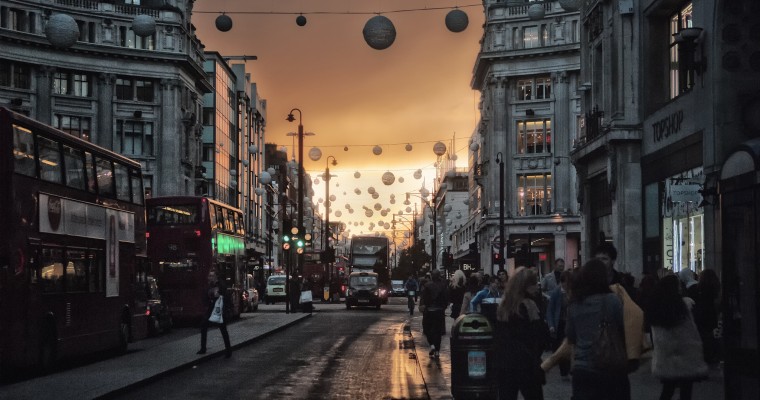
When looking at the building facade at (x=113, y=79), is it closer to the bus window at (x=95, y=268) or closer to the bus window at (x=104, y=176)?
the bus window at (x=104, y=176)

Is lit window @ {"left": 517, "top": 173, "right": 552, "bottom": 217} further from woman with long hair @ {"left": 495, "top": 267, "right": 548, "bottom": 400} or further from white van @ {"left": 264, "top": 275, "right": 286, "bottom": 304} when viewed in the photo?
woman with long hair @ {"left": 495, "top": 267, "right": 548, "bottom": 400}

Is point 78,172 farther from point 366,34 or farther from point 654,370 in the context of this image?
point 654,370

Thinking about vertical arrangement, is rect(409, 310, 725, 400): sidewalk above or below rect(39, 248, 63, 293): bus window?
below

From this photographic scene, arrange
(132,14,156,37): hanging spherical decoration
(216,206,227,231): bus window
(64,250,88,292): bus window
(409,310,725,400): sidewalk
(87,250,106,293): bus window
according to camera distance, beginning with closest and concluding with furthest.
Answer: (409,310,725,400): sidewalk
(64,250,88,292): bus window
(87,250,106,293): bus window
(132,14,156,37): hanging spherical decoration
(216,206,227,231): bus window

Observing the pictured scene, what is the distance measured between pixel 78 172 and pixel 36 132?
2294mm

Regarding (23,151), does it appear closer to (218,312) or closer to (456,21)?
(218,312)

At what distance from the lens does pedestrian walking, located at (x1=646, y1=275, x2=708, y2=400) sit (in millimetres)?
11336

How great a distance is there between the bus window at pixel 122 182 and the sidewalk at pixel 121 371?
346cm

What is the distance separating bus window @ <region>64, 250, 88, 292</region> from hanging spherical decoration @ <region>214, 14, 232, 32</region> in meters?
6.87

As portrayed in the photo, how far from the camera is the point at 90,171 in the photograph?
22.7 metres

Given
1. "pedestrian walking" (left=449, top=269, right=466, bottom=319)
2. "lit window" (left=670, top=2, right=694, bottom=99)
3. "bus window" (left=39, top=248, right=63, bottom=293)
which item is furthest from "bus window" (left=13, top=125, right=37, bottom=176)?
"lit window" (left=670, top=2, right=694, bottom=99)

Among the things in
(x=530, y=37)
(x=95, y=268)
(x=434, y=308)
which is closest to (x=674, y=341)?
(x=434, y=308)

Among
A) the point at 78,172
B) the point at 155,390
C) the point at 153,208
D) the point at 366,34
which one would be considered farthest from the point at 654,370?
the point at 153,208

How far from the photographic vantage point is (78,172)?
71.5ft
